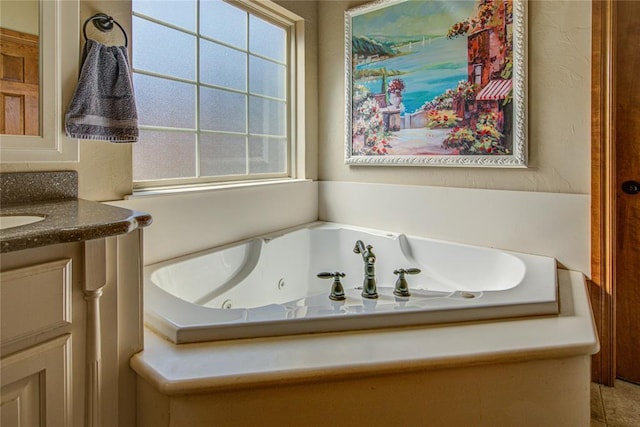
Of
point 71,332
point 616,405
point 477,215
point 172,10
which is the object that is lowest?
point 616,405

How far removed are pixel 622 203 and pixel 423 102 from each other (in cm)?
107

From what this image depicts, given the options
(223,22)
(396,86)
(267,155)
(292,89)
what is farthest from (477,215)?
(223,22)

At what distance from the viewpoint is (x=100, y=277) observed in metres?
0.88

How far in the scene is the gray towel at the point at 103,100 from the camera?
131 cm

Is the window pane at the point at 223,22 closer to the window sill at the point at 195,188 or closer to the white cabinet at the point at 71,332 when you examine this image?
the window sill at the point at 195,188

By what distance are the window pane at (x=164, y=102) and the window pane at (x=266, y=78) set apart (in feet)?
1.54

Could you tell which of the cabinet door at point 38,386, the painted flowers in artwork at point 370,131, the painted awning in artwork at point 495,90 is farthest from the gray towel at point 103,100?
the painted awning in artwork at point 495,90

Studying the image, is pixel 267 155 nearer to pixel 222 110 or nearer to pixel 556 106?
pixel 222 110

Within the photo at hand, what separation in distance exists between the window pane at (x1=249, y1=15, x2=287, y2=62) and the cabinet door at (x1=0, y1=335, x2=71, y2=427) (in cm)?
194

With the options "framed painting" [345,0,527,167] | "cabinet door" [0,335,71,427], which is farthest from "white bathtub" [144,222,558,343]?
"framed painting" [345,0,527,167]

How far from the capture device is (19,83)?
119 centimetres

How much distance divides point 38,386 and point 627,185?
7.37 ft

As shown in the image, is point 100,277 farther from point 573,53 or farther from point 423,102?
point 573,53

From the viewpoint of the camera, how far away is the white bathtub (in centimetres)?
109
